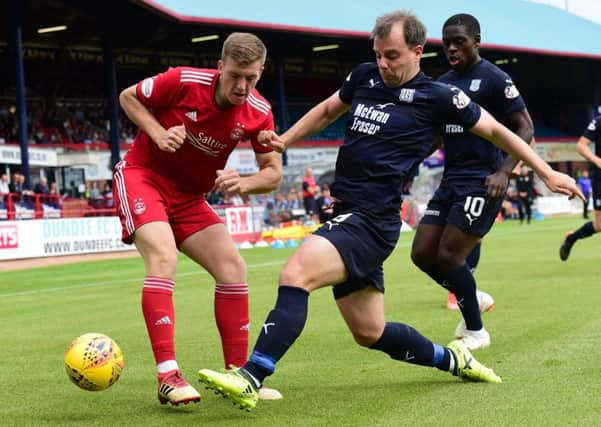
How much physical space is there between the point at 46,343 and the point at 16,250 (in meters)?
16.4

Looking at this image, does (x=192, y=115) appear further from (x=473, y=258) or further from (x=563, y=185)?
(x=473, y=258)

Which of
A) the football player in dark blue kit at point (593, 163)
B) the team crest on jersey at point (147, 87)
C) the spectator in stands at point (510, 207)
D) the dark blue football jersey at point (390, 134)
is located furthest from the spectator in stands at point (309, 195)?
the dark blue football jersey at point (390, 134)

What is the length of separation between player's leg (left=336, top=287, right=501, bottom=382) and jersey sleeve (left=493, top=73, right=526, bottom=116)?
2.32 m

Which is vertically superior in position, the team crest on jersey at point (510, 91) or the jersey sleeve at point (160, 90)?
the jersey sleeve at point (160, 90)

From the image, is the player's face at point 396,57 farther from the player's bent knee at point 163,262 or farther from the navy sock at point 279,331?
the player's bent knee at point 163,262

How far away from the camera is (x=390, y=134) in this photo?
19.9ft

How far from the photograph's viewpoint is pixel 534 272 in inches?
631

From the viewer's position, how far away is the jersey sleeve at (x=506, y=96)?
826 centimetres

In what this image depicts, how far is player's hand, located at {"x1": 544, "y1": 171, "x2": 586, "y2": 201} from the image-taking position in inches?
222

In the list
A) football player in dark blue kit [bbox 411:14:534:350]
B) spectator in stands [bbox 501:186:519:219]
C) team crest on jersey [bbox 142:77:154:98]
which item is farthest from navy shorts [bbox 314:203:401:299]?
spectator in stands [bbox 501:186:519:219]

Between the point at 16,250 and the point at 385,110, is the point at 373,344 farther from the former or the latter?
the point at 16,250

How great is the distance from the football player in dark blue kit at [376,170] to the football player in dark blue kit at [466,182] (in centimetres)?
188

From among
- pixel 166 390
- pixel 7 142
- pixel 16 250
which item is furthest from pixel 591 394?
pixel 7 142

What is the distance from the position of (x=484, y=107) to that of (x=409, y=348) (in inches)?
105
